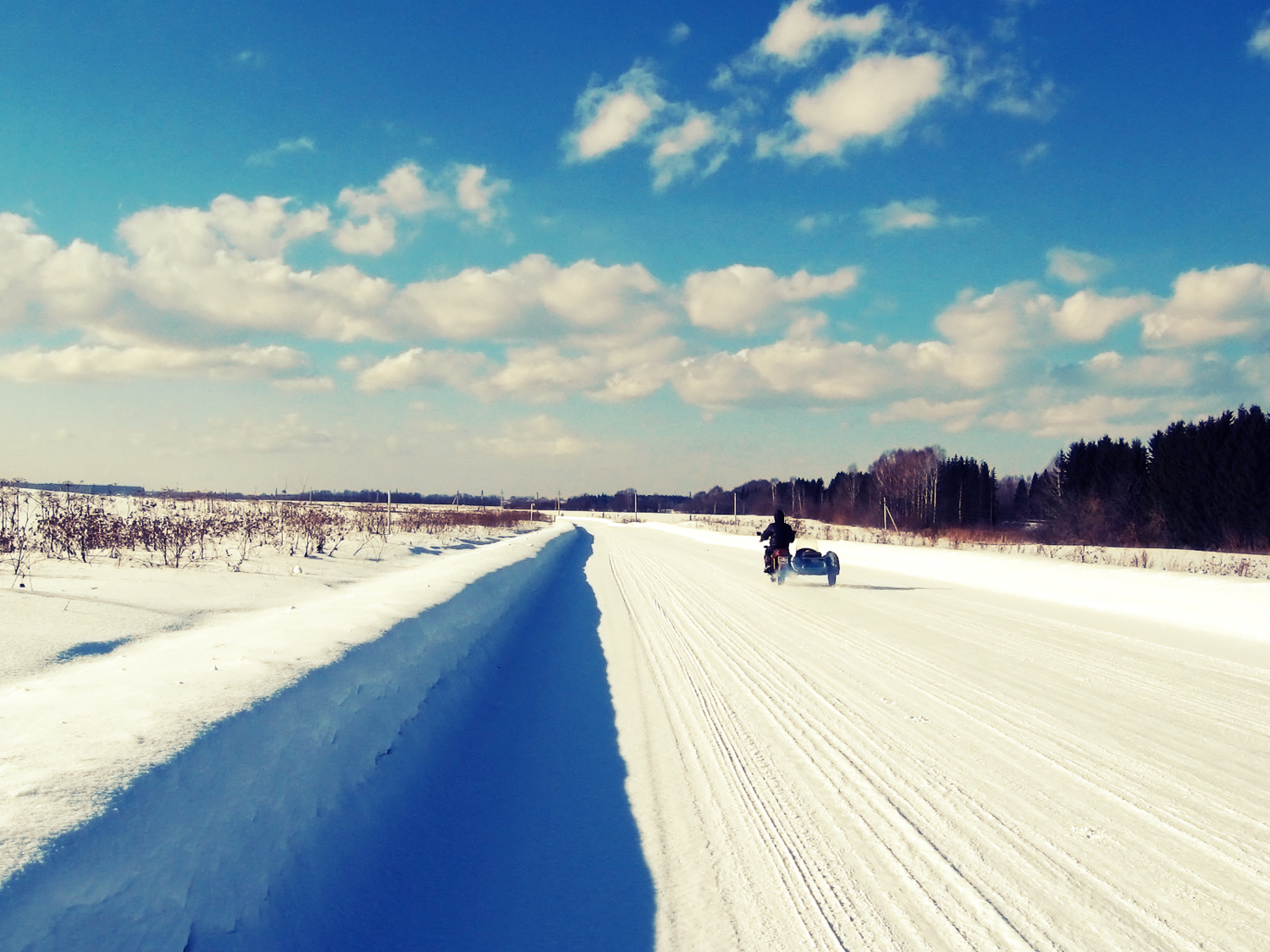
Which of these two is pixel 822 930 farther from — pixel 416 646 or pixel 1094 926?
pixel 416 646

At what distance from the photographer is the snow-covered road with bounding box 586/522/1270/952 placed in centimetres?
319

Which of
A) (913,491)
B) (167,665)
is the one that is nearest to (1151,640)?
(167,665)

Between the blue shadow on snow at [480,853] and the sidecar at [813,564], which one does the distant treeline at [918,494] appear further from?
the blue shadow on snow at [480,853]

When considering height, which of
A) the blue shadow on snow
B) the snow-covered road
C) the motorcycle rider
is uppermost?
the motorcycle rider

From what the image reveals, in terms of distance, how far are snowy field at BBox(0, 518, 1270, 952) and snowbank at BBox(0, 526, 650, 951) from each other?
0.02 meters

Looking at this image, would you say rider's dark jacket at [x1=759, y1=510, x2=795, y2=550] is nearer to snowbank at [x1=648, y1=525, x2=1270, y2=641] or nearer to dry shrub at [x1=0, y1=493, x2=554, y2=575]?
snowbank at [x1=648, y1=525, x2=1270, y2=641]

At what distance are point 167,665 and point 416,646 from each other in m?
2.20

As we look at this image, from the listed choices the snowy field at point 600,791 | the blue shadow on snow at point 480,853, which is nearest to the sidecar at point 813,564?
the snowy field at point 600,791

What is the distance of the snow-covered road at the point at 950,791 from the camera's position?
3.19m

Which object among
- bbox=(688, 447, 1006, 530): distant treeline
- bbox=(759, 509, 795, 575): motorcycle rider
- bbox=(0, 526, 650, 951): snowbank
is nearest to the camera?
bbox=(0, 526, 650, 951): snowbank

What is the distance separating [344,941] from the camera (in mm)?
3148

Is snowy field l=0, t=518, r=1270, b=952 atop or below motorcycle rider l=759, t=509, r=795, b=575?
below

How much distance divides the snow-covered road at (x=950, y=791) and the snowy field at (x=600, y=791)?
2 centimetres

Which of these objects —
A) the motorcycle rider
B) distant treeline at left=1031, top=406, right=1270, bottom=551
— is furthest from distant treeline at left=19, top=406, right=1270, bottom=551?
the motorcycle rider
